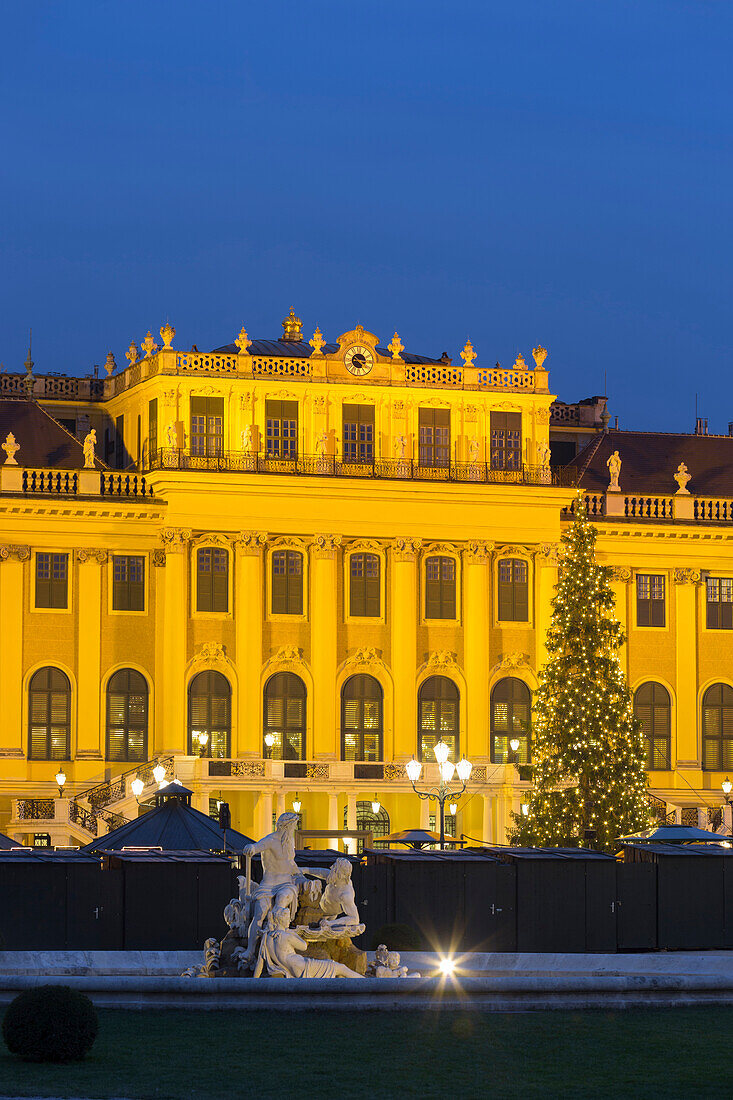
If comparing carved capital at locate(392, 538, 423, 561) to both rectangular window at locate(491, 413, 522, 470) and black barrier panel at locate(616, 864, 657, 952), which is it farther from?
black barrier panel at locate(616, 864, 657, 952)

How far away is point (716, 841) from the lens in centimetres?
5066

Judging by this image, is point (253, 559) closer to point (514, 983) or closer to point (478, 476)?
point (478, 476)

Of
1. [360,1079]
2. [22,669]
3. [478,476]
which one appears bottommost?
[360,1079]

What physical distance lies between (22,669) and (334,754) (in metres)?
9.44

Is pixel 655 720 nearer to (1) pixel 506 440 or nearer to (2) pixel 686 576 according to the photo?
(2) pixel 686 576

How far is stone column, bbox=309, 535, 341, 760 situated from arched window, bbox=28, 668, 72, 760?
23.8 ft

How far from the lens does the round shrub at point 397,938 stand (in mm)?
37312

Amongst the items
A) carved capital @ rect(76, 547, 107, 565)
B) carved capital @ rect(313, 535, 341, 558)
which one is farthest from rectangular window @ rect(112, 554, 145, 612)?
carved capital @ rect(313, 535, 341, 558)

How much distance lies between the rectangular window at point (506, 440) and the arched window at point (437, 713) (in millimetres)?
6993

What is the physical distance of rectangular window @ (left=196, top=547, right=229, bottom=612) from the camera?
71.5 m

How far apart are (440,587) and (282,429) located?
6.81 metres

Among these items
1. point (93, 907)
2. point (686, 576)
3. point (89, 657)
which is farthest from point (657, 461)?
point (93, 907)

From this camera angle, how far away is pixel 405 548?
239 ft

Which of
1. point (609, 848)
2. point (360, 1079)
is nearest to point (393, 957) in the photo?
point (360, 1079)
